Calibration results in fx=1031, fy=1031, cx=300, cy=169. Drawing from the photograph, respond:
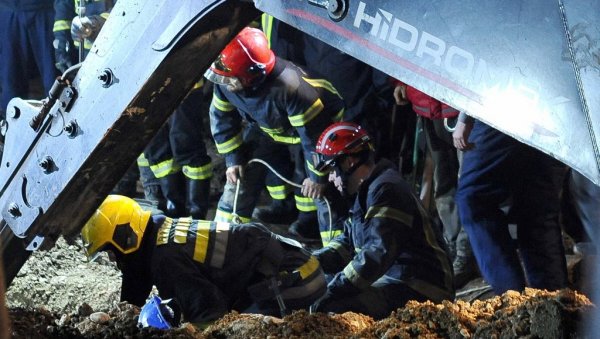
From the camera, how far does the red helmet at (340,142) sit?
6258mm

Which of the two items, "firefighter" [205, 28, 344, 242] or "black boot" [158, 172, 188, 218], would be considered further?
"black boot" [158, 172, 188, 218]

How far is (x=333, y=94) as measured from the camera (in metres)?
7.02

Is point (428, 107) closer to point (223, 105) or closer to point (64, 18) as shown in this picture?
point (223, 105)

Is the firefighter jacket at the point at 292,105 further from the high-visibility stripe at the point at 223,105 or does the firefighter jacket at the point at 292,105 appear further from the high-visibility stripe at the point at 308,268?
the high-visibility stripe at the point at 308,268

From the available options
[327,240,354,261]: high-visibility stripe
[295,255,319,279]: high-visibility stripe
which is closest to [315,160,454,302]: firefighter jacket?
[295,255,319,279]: high-visibility stripe

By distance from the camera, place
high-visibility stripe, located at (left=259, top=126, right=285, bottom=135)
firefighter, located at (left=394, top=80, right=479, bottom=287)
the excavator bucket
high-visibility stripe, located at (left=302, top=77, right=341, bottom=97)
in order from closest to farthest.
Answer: the excavator bucket → firefighter, located at (left=394, top=80, right=479, bottom=287) → high-visibility stripe, located at (left=302, top=77, right=341, bottom=97) → high-visibility stripe, located at (left=259, top=126, right=285, bottom=135)

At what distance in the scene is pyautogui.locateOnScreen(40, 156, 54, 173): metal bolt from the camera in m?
3.45

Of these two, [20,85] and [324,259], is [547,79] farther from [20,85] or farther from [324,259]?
[20,85]

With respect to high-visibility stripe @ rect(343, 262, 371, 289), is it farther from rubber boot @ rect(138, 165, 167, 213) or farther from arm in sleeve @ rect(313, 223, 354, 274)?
rubber boot @ rect(138, 165, 167, 213)

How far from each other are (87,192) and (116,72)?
47 cm

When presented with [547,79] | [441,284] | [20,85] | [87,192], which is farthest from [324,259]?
[20,85]

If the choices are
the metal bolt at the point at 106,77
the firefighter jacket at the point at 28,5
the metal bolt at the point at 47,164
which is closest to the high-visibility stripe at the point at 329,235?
the metal bolt at the point at 47,164

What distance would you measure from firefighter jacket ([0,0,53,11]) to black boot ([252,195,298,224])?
10.4 ft

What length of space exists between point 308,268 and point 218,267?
53 centimetres
